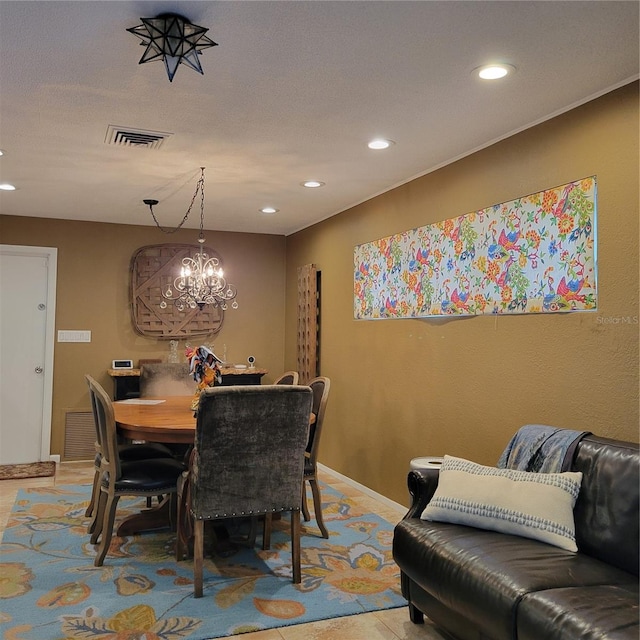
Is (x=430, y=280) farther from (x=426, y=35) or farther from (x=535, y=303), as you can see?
(x=426, y=35)

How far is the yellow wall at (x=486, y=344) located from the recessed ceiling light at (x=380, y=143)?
0.54 metres

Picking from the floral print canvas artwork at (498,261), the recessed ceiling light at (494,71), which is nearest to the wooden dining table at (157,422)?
the floral print canvas artwork at (498,261)

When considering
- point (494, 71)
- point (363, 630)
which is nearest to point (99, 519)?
point (363, 630)

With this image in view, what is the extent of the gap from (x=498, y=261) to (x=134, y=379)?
380 cm

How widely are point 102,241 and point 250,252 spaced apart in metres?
1.54

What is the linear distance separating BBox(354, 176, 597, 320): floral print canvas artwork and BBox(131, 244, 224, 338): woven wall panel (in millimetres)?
2359

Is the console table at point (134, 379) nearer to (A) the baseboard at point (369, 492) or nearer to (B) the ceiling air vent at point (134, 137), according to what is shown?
(A) the baseboard at point (369, 492)

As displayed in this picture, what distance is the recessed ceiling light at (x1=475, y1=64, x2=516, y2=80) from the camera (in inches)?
95.4

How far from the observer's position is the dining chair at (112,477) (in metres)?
3.22

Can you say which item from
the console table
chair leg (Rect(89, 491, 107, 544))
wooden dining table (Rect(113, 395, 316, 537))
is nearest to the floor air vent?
the console table

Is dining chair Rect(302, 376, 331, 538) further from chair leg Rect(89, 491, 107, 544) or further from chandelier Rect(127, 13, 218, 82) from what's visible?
chandelier Rect(127, 13, 218, 82)

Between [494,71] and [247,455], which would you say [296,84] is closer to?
[494,71]

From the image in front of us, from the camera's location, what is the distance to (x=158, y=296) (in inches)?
241

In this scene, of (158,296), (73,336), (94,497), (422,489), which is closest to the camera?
(422,489)
